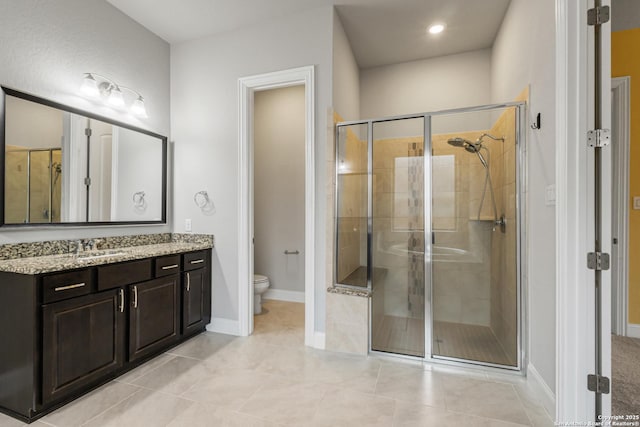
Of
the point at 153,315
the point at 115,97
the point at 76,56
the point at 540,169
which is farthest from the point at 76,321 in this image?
the point at 540,169

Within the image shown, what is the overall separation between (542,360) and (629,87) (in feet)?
8.11

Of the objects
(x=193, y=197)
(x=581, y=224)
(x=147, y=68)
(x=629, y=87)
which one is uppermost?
(x=147, y=68)

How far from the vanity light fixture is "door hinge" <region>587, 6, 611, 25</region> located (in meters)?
3.21

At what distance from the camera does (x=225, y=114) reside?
9.18 ft

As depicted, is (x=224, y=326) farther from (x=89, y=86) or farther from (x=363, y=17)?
(x=363, y=17)

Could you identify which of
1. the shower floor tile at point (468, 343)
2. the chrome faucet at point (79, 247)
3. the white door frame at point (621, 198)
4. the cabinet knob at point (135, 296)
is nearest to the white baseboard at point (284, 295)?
the shower floor tile at point (468, 343)

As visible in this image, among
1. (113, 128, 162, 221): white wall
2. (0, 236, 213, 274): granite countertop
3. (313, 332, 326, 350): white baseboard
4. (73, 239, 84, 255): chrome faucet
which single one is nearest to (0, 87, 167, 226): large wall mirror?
(113, 128, 162, 221): white wall

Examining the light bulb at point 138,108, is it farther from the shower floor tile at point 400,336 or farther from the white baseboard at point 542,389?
the white baseboard at point 542,389

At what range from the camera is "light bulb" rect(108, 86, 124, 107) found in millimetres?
2414

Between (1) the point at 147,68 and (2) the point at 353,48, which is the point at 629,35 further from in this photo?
(1) the point at 147,68

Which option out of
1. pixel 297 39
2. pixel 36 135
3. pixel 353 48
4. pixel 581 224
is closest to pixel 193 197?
pixel 36 135

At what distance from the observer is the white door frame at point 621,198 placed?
8.06 feet

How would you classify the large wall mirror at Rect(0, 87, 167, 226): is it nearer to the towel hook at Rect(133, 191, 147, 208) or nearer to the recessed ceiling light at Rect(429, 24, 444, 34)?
the towel hook at Rect(133, 191, 147, 208)

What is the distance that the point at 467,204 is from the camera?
238 cm
